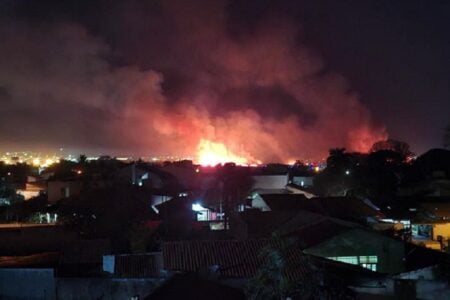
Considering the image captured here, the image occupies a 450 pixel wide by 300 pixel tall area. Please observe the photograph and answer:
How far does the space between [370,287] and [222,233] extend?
12206 mm

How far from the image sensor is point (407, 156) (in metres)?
59.7

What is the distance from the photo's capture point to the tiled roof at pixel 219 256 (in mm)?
13875

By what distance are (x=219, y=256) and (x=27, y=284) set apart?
6118 mm

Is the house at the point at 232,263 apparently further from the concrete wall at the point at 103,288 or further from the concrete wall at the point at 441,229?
the concrete wall at the point at 441,229

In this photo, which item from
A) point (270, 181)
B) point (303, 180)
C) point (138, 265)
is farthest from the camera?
point (303, 180)

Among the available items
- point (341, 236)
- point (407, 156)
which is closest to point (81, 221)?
point (341, 236)

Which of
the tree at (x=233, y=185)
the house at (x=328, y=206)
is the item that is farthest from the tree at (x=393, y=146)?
the house at (x=328, y=206)

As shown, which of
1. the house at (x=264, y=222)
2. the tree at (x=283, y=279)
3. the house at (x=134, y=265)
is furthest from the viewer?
the house at (x=264, y=222)

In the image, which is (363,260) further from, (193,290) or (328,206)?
(328,206)

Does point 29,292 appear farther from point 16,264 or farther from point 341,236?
point 341,236

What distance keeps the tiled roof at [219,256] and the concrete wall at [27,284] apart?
3.65 meters

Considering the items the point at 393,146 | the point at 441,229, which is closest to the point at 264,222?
the point at 441,229

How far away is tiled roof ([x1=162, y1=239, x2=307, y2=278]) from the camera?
13.9 metres

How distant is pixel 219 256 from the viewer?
14.6m
